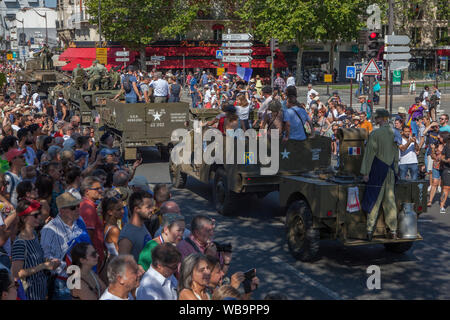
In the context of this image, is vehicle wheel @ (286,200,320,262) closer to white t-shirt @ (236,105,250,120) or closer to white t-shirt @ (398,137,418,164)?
white t-shirt @ (236,105,250,120)

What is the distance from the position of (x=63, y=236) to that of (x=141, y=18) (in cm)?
4967

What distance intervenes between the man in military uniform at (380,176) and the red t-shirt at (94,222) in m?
3.90

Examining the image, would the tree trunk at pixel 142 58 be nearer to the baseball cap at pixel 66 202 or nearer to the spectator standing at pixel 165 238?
the baseball cap at pixel 66 202

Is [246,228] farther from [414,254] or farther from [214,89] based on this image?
[214,89]

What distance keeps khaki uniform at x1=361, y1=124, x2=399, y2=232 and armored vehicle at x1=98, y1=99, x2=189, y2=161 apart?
9523 mm

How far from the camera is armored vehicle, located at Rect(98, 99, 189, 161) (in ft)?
57.2

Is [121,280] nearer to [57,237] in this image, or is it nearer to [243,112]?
[57,237]

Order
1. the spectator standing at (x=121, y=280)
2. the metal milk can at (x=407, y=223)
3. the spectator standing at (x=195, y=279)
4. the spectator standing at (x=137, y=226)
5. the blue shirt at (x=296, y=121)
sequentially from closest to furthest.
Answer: the spectator standing at (x=121, y=280)
the spectator standing at (x=195, y=279)
the spectator standing at (x=137, y=226)
the metal milk can at (x=407, y=223)
the blue shirt at (x=296, y=121)

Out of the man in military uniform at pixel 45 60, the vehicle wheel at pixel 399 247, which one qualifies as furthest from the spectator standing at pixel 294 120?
the man in military uniform at pixel 45 60

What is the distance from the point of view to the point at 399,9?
59219 millimetres

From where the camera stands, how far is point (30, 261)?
Result: 5516mm

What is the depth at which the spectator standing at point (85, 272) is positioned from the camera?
5270 mm

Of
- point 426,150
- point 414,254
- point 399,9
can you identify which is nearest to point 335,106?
point 426,150

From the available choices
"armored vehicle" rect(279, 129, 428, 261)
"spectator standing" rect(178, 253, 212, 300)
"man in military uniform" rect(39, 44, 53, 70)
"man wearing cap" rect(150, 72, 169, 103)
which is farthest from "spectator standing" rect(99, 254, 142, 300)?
"man in military uniform" rect(39, 44, 53, 70)
